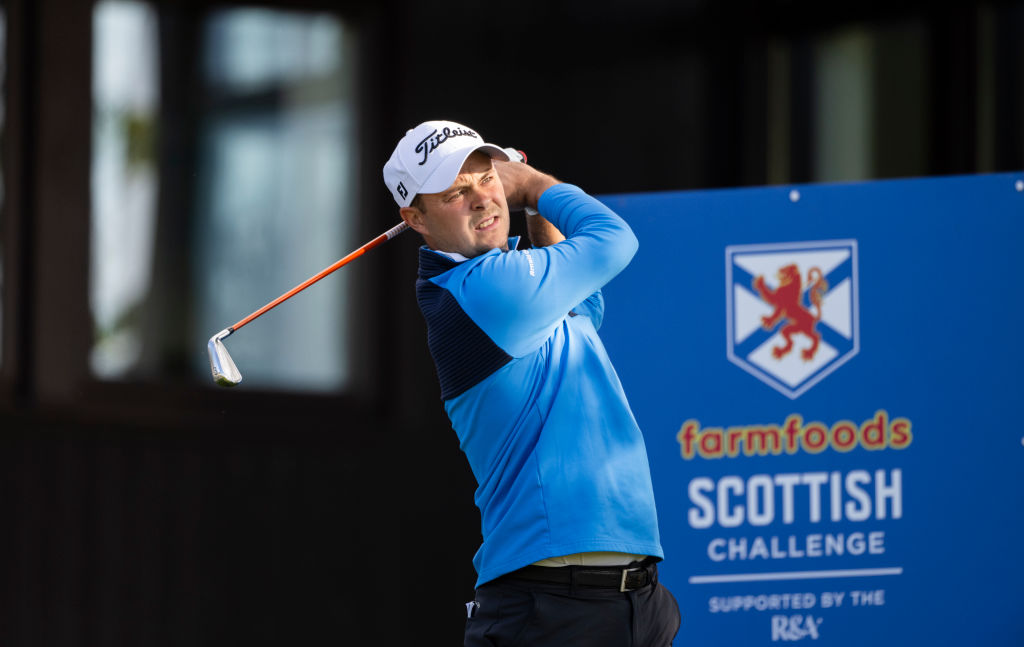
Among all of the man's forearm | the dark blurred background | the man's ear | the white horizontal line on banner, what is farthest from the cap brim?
the dark blurred background

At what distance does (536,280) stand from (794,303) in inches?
33.9

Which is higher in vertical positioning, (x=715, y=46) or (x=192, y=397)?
(x=715, y=46)

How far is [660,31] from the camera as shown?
5203mm

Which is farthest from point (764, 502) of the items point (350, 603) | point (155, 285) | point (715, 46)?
point (715, 46)

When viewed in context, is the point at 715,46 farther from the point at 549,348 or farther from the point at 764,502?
the point at 549,348

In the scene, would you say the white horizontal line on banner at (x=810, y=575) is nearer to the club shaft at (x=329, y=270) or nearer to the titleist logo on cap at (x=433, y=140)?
the club shaft at (x=329, y=270)

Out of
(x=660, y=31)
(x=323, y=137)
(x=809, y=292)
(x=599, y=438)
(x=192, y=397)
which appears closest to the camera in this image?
(x=599, y=438)

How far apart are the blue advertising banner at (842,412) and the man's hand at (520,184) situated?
1.68ft

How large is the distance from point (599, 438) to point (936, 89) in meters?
3.26

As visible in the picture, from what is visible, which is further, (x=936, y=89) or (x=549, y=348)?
(x=936, y=89)

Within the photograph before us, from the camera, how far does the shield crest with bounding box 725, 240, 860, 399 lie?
287cm

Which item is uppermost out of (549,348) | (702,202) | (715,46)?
(715,46)

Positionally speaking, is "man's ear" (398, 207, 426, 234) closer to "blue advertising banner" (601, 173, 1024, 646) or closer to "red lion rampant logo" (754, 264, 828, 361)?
"blue advertising banner" (601, 173, 1024, 646)

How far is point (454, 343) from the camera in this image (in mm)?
2314
